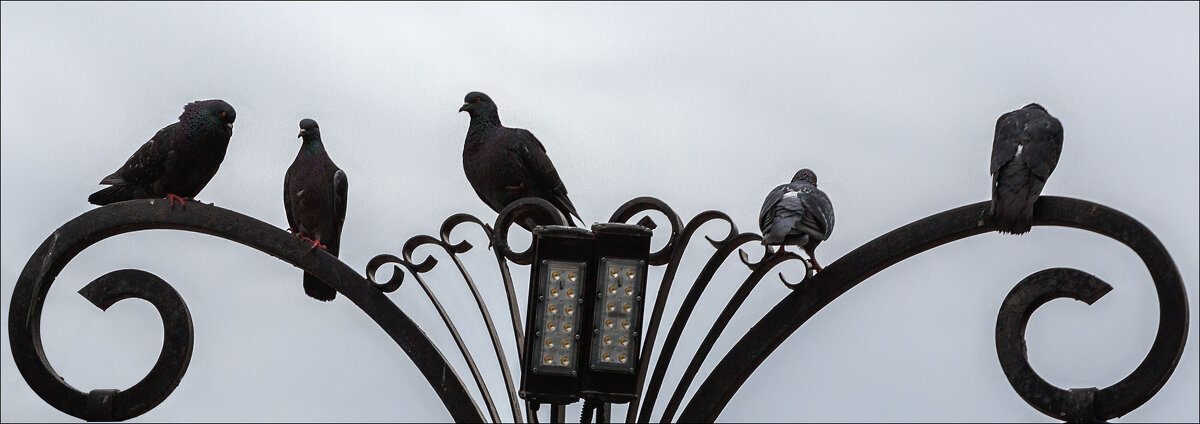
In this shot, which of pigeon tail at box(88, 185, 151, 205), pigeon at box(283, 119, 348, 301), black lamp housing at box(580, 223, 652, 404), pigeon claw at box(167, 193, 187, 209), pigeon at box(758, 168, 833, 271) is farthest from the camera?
pigeon at box(283, 119, 348, 301)

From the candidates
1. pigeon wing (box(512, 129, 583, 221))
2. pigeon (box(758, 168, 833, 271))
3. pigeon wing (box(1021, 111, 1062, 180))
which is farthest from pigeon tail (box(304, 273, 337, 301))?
pigeon wing (box(1021, 111, 1062, 180))

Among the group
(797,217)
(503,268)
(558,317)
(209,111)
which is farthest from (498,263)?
(209,111)

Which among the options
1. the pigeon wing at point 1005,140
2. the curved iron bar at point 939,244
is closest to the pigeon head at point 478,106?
the curved iron bar at point 939,244

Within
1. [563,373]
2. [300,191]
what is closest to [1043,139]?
[563,373]

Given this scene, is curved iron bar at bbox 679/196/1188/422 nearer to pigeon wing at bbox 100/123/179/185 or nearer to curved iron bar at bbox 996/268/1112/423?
curved iron bar at bbox 996/268/1112/423

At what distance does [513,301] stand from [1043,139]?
165 cm

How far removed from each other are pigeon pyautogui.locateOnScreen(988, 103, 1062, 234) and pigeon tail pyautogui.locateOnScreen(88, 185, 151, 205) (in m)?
2.92

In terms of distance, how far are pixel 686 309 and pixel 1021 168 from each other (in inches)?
41.2

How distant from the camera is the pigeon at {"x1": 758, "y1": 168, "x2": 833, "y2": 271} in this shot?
4113 mm

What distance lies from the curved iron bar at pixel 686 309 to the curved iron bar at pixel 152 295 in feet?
1.66

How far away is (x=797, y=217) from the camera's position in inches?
163

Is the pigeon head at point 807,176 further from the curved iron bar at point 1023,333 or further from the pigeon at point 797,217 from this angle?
the curved iron bar at point 1023,333

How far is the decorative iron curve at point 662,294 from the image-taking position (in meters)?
3.72

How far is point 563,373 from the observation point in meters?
3.89
